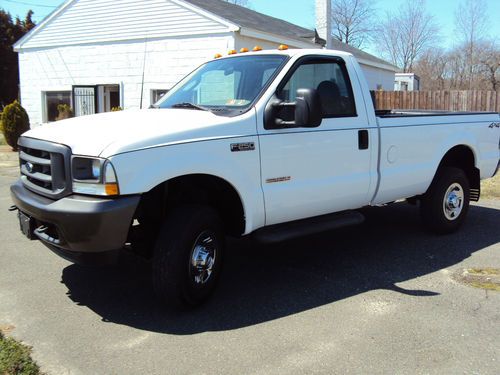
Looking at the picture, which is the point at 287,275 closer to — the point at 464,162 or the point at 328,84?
the point at 328,84

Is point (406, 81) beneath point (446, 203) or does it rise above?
above

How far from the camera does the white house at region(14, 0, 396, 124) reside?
48.2ft

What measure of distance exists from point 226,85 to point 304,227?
152cm

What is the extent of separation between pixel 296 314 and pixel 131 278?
67.1 inches

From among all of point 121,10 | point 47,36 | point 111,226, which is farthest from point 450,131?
point 47,36

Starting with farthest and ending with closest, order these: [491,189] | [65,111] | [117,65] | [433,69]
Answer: [433,69], [65,111], [117,65], [491,189]

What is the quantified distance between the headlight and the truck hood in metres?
0.06

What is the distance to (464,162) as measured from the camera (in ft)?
22.1

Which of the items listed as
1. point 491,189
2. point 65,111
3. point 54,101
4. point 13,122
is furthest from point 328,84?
point 54,101

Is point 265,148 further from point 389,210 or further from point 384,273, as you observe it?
point 389,210

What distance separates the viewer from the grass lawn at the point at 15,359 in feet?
10.4

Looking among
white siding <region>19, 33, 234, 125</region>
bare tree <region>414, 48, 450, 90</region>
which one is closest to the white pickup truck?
white siding <region>19, 33, 234, 125</region>

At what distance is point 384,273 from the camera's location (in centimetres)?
512

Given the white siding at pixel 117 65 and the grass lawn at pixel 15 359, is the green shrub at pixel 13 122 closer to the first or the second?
the white siding at pixel 117 65
